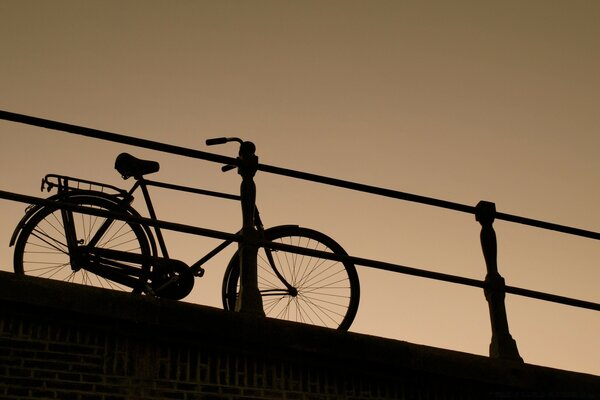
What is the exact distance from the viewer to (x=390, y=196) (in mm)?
6770

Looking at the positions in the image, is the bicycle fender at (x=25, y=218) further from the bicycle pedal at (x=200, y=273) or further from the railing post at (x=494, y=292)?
the railing post at (x=494, y=292)

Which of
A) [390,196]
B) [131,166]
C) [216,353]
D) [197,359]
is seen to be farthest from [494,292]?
[131,166]

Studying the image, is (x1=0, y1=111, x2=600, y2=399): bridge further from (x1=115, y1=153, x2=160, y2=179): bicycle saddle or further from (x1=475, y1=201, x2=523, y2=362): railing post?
(x1=115, y1=153, x2=160, y2=179): bicycle saddle

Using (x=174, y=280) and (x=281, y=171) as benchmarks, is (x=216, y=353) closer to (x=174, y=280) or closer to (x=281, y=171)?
(x=174, y=280)

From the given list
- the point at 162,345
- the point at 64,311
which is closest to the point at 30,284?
the point at 64,311

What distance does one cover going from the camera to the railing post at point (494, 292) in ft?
21.2

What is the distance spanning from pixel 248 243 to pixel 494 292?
6.17 ft

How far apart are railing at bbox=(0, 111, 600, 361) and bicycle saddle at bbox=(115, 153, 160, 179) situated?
0.87 m

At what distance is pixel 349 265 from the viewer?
7.10 metres

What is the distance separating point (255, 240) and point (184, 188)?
1143 millimetres

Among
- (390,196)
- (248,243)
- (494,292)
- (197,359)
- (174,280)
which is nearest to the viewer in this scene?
(197,359)

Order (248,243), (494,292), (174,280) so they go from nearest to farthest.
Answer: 1. (248,243)
2. (174,280)
3. (494,292)

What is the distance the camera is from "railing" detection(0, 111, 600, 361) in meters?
5.67

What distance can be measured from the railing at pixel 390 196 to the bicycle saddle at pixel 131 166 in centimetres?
87
